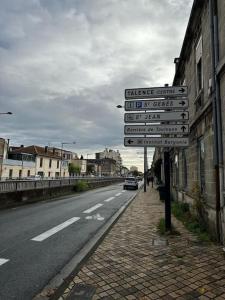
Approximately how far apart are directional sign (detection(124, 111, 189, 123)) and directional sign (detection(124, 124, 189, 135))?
18 centimetres

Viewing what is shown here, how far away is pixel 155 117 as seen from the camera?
8.54 metres

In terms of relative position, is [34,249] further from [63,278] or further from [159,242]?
[159,242]

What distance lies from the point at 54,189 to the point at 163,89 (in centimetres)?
1661

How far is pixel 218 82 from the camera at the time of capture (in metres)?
7.20

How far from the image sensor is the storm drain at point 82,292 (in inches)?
155

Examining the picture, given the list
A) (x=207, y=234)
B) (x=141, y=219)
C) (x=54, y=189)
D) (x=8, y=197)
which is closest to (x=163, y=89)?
(x=207, y=234)

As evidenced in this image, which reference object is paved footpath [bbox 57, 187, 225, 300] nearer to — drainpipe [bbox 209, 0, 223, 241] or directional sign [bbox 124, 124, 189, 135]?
drainpipe [bbox 209, 0, 223, 241]

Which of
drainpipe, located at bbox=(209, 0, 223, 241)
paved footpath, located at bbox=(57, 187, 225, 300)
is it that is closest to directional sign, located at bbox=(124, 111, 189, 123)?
drainpipe, located at bbox=(209, 0, 223, 241)

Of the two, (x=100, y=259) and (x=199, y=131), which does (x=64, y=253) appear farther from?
(x=199, y=131)

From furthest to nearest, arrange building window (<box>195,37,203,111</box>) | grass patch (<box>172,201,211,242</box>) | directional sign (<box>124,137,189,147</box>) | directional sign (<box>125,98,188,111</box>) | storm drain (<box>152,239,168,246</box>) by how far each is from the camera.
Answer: building window (<box>195,37,203,111</box>) < directional sign (<box>125,98,188,111</box>) < directional sign (<box>124,137,189,147</box>) < grass patch (<box>172,201,211,242</box>) < storm drain (<box>152,239,168,246</box>)

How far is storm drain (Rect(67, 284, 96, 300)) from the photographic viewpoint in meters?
3.93

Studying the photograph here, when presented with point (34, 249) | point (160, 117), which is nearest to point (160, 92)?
point (160, 117)

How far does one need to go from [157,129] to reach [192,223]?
3164 mm

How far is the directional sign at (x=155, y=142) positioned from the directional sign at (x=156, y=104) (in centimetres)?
91
